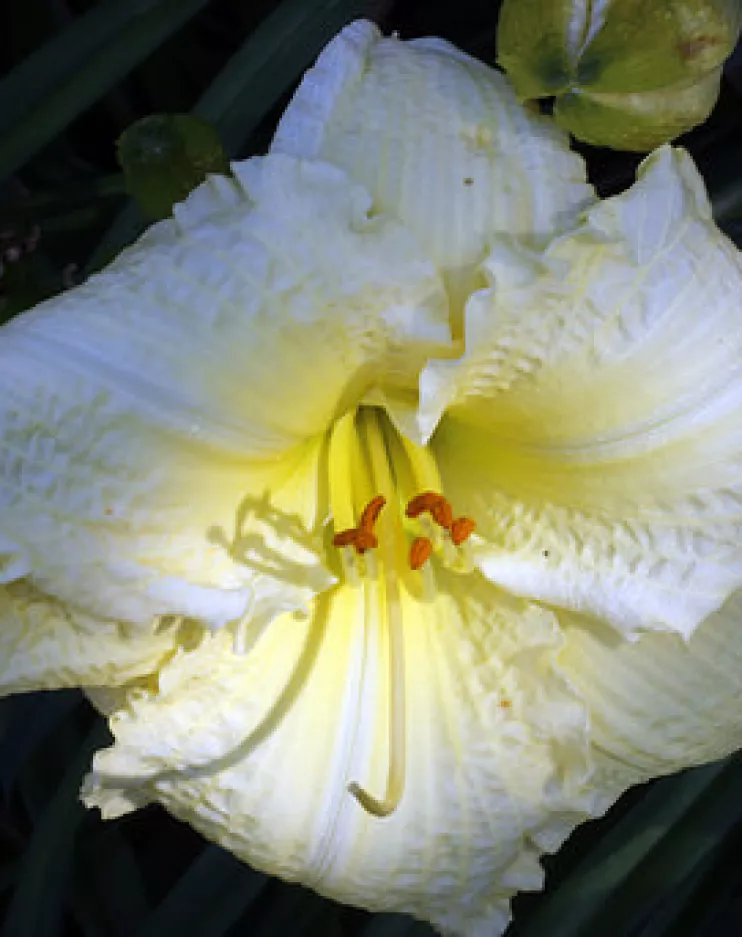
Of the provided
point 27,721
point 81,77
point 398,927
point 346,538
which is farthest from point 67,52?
point 398,927

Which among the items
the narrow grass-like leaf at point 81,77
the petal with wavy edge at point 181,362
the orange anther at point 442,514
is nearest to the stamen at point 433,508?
the orange anther at point 442,514

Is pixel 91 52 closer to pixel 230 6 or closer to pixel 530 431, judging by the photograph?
pixel 230 6

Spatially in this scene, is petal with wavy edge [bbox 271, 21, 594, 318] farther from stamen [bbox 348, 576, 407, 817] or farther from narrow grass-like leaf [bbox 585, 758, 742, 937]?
narrow grass-like leaf [bbox 585, 758, 742, 937]

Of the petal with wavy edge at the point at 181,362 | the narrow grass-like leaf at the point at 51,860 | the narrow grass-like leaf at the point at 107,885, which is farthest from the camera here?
the narrow grass-like leaf at the point at 107,885

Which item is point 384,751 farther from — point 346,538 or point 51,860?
point 51,860

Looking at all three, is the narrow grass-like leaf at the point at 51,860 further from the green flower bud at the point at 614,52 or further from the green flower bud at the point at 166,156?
the green flower bud at the point at 614,52

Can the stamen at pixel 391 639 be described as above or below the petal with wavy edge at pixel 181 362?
below
